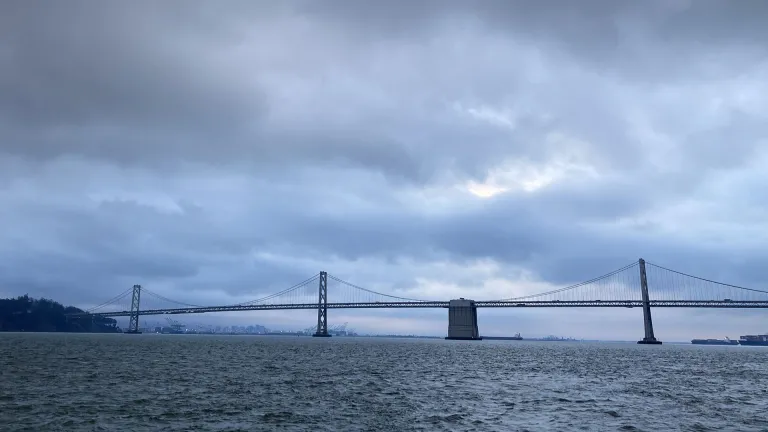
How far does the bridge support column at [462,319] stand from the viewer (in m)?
157

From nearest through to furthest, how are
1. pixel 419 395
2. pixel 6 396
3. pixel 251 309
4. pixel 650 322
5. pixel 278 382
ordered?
pixel 6 396 < pixel 419 395 < pixel 278 382 < pixel 650 322 < pixel 251 309

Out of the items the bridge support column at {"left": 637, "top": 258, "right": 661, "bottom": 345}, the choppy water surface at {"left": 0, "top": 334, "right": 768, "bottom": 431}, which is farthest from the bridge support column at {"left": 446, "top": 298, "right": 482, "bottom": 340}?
the choppy water surface at {"left": 0, "top": 334, "right": 768, "bottom": 431}

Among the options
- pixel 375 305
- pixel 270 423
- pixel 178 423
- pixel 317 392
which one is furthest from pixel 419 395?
pixel 375 305

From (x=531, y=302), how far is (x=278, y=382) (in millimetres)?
126230

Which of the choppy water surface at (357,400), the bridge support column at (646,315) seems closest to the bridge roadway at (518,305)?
the bridge support column at (646,315)

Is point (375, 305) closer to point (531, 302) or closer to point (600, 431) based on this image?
point (531, 302)

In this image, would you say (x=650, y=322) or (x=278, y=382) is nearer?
(x=278, y=382)

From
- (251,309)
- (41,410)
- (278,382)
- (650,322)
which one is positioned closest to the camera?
(41,410)

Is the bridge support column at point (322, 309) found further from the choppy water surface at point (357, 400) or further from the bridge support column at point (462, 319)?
the choppy water surface at point (357, 400)

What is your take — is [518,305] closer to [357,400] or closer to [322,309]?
[322,309]

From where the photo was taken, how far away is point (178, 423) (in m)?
23.8

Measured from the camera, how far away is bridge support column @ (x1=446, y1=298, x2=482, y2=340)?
15725 centimetres

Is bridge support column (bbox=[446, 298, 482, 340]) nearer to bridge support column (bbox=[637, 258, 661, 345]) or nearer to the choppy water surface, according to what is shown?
bridge support column (bbox=[637, 258, 661, 345])

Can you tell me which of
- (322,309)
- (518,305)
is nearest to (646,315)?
(518,305)
